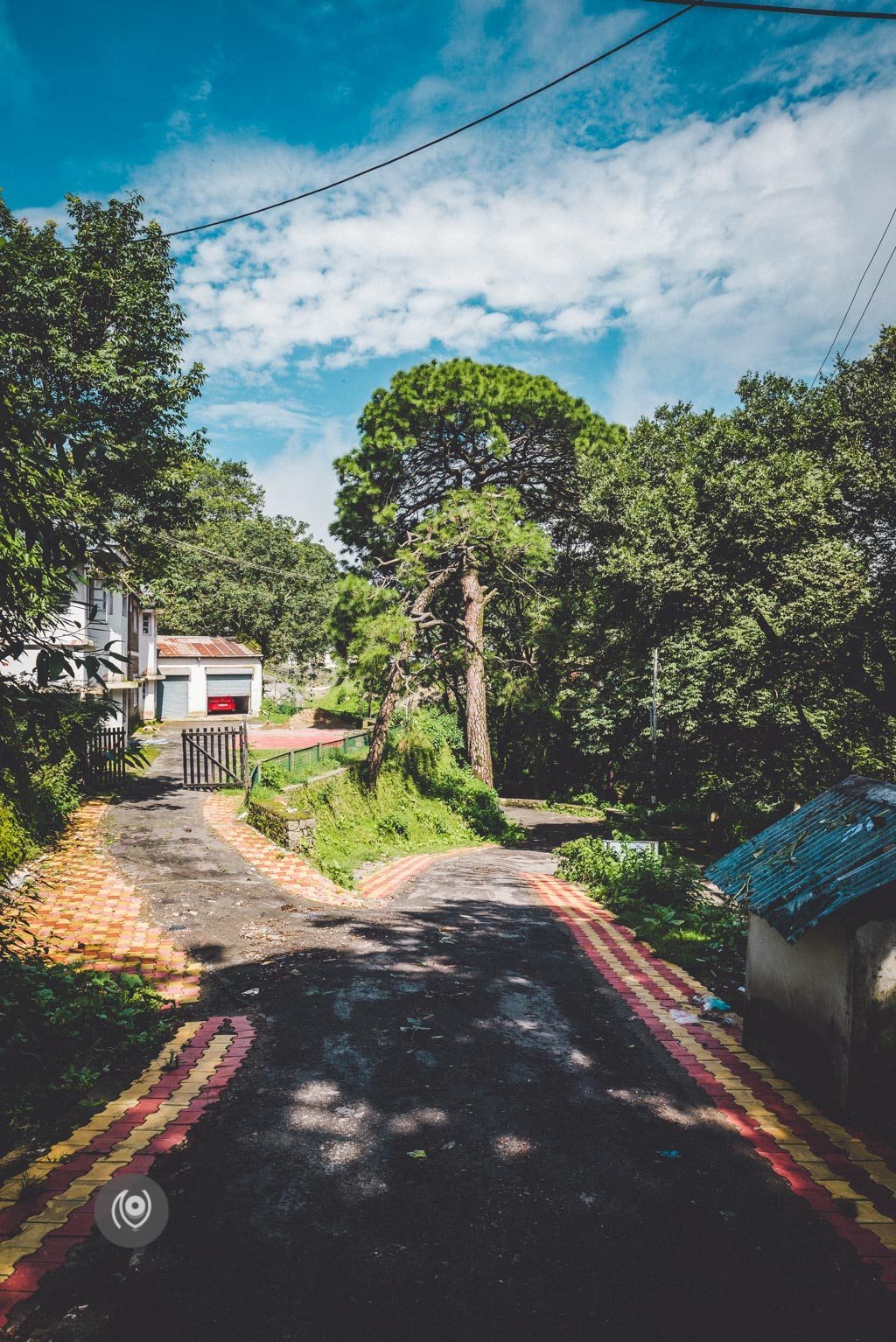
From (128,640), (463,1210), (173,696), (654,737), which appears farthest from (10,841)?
(173,696)

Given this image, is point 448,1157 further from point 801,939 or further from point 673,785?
point 673,785

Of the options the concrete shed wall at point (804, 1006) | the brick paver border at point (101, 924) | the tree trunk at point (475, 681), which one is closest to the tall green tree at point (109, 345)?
the brick paver border at point (101, 924)

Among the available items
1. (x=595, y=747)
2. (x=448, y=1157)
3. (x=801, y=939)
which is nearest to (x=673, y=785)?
(x=595, y=747)

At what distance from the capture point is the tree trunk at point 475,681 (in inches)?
842

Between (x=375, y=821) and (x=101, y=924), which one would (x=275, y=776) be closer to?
(x=375, y=821)

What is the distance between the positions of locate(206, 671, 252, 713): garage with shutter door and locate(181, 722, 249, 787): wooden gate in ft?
66.7

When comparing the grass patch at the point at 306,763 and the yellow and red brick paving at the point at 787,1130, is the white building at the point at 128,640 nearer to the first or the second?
the grass patch at the point at 306,763

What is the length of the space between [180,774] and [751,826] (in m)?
17.0

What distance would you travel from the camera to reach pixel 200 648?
37.5 meters

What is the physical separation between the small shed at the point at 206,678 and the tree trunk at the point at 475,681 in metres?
19.9

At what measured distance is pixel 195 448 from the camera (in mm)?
15711

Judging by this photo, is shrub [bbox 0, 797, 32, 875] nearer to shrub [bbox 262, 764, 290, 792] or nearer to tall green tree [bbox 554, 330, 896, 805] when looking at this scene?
shrub [bbox 262, 764, 290, 792]

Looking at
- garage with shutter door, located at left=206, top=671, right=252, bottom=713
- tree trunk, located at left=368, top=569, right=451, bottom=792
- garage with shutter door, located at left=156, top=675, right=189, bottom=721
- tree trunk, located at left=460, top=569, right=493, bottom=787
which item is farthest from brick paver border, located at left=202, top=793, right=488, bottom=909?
garage with shutter door, located at left=206, top=671, right=252, bottom=713

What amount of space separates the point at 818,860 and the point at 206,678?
35.9 meters
